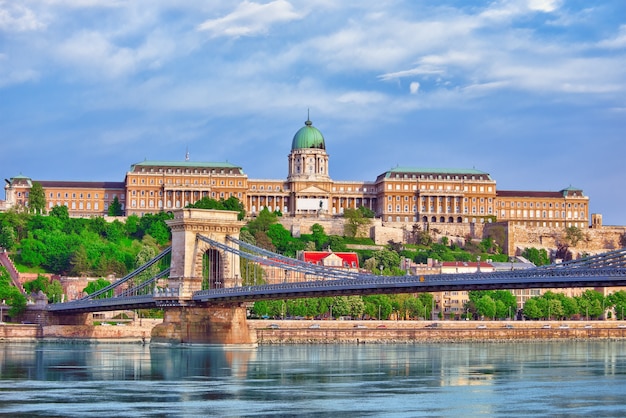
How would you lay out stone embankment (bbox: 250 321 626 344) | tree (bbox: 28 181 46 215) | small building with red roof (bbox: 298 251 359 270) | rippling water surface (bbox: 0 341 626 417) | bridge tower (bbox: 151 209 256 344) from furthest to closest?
1. tree (bbox: 28 181 46 215)
2. small building with red roof (bbox: 298 251 359 270)
3. stone embankment (bbox: 250 321 626 344)
4. bridge tower (bbox: 151 209 256 344)
5. rippling water surface (bbox: 0 341 626 417)

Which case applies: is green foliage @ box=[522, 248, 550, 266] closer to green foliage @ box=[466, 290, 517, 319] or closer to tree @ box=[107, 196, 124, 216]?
green foliage @ box=[466, 290, 517, 319]

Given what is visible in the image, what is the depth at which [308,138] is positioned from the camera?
135625 mm

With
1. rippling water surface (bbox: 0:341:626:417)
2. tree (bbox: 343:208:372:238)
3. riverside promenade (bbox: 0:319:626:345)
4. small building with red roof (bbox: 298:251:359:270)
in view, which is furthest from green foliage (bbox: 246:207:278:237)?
rippling water surface (bbox: 0:341:626:417)

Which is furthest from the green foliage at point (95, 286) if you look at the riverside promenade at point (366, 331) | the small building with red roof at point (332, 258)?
the small building with red roof at point (332, 258)

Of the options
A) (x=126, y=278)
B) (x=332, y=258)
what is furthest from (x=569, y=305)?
(x=126, y=278)

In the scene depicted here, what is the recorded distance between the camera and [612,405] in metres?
38.4

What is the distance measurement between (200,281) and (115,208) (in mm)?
62362

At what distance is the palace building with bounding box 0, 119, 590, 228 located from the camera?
126 metres

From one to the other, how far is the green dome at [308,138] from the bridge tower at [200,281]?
69225 millimetres

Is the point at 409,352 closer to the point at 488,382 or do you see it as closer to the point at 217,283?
the point at 217,283

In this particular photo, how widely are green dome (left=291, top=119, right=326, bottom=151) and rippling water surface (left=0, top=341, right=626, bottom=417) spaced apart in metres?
70.1

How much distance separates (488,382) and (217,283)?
2173 centimetres

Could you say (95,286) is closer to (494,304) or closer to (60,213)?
(494,304)

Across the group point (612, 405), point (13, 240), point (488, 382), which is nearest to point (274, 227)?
point (13, 240)
